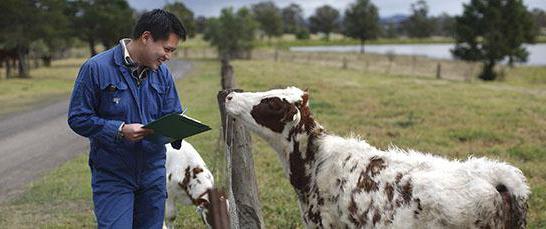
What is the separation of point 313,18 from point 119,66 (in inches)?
6488

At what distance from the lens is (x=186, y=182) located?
7.05m

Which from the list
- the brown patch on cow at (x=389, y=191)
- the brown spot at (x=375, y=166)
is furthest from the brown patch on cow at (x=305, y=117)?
the brown patch on cow at (x=389, y=191)

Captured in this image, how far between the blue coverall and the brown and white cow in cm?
89

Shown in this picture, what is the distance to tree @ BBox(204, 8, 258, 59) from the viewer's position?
68.1m

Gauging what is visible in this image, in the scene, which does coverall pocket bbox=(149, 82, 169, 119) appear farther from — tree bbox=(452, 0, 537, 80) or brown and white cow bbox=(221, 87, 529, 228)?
tree bbox=(452, 0, 537, 80)

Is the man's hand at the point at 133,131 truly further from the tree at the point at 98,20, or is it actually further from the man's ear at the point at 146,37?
the tree at the point at 98,20

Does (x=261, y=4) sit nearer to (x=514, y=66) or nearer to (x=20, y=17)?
(x=514, y=66)

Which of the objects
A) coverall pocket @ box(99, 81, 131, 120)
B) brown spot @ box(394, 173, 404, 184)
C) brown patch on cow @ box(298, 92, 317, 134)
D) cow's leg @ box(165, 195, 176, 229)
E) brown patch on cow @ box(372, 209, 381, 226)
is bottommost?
cow's leg @ box(165, 195, 176, 229)

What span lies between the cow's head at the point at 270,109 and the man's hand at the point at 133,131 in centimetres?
119

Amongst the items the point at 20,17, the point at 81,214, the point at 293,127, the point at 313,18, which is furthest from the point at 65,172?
the point at 313,18

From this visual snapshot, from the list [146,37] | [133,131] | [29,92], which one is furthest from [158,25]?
[29,92]

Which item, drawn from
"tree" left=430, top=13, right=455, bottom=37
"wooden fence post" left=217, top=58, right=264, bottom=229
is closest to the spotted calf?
"wooden fence post" left=217, top=58, right=264, bottom=229

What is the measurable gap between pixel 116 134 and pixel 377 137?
34.7ft

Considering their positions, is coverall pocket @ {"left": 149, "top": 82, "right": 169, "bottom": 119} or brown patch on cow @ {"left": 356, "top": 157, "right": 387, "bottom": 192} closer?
coverall pocket @ {"left": 149, "top": 82, "right": 169, "bottom": 119}
